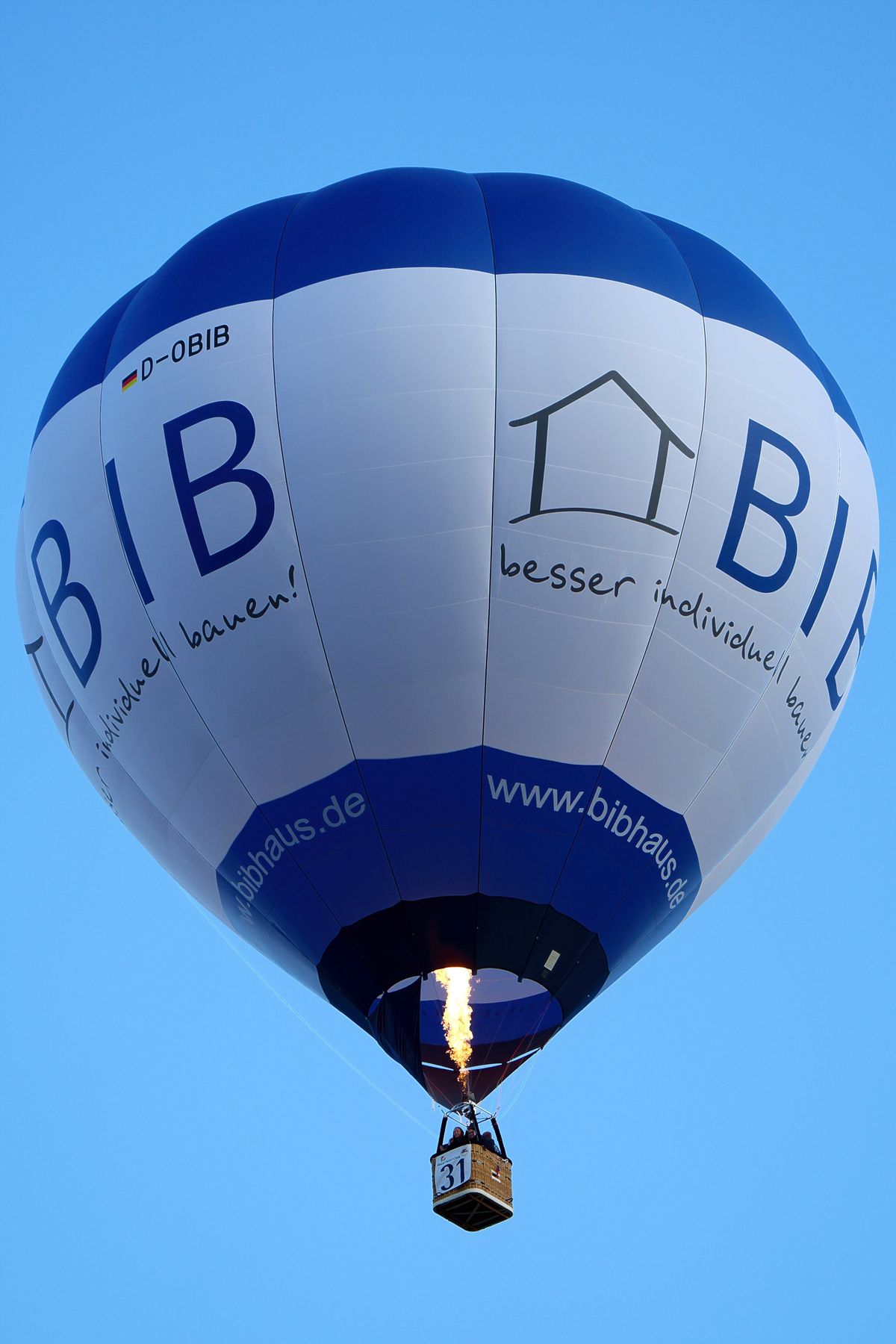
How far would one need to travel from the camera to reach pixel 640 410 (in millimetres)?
11398

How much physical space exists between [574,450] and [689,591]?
100 centimetres

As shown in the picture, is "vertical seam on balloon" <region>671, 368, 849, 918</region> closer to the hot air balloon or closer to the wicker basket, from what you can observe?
the hot air balloon

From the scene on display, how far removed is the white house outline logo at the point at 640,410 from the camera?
439 inches

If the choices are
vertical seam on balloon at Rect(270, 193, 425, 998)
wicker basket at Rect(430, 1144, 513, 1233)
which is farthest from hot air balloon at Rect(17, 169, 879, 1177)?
wicker basket at Rect(430, 1144, 513, 1233)

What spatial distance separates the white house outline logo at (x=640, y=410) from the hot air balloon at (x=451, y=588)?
16mm

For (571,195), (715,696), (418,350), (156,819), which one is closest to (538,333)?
(418,350)

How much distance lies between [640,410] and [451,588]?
1.44 m

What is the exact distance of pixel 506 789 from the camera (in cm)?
1127

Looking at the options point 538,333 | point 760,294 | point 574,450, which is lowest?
point 574,450

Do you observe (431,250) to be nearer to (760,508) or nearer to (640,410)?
(640,410)

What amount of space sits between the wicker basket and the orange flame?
2.07 feet

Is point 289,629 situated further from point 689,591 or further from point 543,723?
point 689,591

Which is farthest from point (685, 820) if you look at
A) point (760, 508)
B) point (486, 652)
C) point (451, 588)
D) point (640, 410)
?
point (640, 410)

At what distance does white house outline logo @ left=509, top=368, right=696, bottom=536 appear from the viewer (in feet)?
36.6
